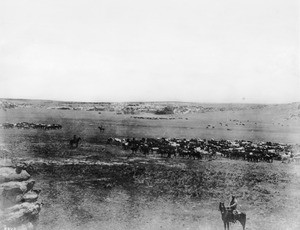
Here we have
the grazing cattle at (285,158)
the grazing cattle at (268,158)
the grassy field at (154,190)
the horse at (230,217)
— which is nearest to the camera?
the horse at (230,217)

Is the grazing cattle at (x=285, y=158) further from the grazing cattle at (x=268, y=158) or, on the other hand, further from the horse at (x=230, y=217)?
the horse at (x=230, y=217)

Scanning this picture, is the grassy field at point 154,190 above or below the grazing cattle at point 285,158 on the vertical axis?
below

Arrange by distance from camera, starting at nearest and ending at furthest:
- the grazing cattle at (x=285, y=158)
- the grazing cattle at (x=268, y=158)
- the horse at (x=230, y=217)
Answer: the horse at (x=230, y=217)
the grazing cattle at (x=285, y=158)
the grazing cattle at (x=268, y=158)

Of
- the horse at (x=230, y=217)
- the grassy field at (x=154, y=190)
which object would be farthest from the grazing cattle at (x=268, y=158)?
the horse at (x=230, y=217)

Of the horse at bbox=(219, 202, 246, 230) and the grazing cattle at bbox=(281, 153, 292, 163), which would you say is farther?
the grazing cattle at bbox=(281, 153, 292, 163)

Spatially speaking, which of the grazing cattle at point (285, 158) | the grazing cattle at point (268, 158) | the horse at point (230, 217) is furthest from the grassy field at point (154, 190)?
the grazing cattle at point (285, 158)

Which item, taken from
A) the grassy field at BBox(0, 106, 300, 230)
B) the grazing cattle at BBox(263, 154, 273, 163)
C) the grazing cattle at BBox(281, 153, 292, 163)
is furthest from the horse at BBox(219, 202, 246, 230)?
the grazing cattle at BBox(281, 153, 292, 163)

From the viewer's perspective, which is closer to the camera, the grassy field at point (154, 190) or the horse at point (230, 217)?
the horse at point (230, 217)

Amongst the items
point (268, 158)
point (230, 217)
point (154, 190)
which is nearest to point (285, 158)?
point (268, 158)

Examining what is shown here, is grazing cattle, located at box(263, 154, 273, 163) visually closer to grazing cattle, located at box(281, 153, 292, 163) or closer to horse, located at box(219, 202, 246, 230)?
Answer: grazing cattle, located at box(281, 153, 292, 163)

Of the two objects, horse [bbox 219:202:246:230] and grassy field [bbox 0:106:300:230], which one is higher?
horse [bbox 219:202:246:230]

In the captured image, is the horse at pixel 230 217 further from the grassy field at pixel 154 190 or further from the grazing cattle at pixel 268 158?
the grazing cattle at pixel 268 158
